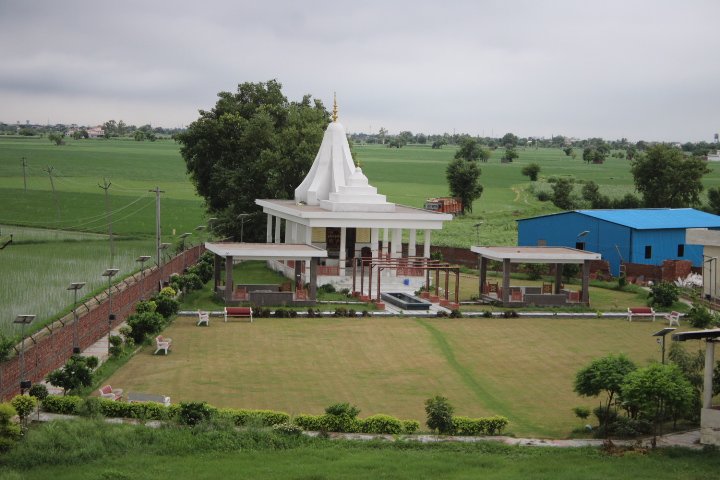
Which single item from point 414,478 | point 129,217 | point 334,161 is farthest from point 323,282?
point 129,217

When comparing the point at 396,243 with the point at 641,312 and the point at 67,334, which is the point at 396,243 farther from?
the point at 67,334

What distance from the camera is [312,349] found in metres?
30.8

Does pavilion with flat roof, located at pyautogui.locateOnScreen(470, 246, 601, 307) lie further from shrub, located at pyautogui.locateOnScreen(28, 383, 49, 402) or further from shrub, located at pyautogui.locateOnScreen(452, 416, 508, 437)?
shrub, located at pyautogui.locateOnScreen(28, 383, 49, 402)

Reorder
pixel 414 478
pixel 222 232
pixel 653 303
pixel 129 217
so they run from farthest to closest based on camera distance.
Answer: pixel 129 217 < pixel 222 232 < pixel 653 303 < pixel 414 478

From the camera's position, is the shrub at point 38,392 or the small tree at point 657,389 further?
the shrub at point 38,392

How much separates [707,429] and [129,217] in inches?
2187

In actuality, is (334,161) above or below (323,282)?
above

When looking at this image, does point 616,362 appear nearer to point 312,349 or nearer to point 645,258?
point 312,349

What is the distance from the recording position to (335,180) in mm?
50188

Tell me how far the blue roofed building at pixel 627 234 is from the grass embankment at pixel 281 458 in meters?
29.4

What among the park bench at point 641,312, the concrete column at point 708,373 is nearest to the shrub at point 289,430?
the concrete column at point 708,373

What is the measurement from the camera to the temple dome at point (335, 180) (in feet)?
155

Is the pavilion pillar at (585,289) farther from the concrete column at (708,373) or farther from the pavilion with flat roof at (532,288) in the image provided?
the concrete column at (708,373)

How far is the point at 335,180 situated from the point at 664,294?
17.0 meters
